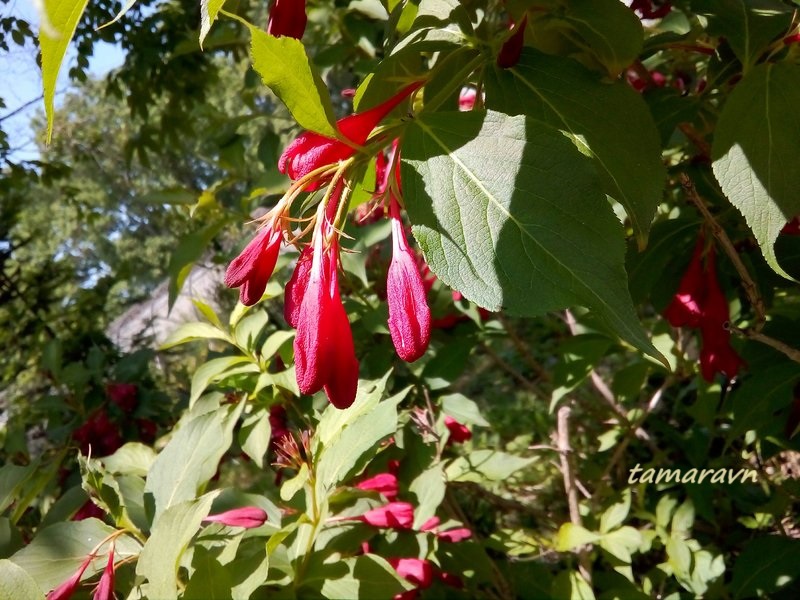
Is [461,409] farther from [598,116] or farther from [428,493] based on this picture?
[598,116]

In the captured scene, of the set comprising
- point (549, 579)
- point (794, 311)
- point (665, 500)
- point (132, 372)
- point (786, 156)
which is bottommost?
point (665, 500)

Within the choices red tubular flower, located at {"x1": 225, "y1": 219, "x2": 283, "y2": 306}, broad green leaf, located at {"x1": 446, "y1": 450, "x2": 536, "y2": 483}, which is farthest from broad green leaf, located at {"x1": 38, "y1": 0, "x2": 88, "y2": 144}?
broad green leaf, located at {"x1": 446, "y1": 450, "x2": 536, "y2": 483}

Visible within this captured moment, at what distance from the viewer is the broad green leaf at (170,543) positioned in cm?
78

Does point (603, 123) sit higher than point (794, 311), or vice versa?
point (603, 123)

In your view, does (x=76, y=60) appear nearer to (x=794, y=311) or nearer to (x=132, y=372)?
(x=132, y=372)

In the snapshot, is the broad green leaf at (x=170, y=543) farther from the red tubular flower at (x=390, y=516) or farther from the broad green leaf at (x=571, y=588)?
the broad green leaf at (x=571, y=588)

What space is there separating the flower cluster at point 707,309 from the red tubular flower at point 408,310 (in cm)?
67

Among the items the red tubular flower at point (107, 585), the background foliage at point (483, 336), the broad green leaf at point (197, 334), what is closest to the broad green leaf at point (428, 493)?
the background foliage at point (483, 336)

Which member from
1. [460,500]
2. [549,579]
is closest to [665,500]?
[549,579]

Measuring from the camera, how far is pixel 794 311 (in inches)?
55.7

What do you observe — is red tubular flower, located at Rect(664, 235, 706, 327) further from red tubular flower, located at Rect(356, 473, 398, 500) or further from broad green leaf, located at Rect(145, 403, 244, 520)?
Result: broad green leaf, located at Rect(145, 403, 244, 520)

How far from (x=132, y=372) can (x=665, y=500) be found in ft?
5.19

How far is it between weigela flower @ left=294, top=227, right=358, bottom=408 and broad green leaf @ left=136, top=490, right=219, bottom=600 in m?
0.29

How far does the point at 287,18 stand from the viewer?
662mm
